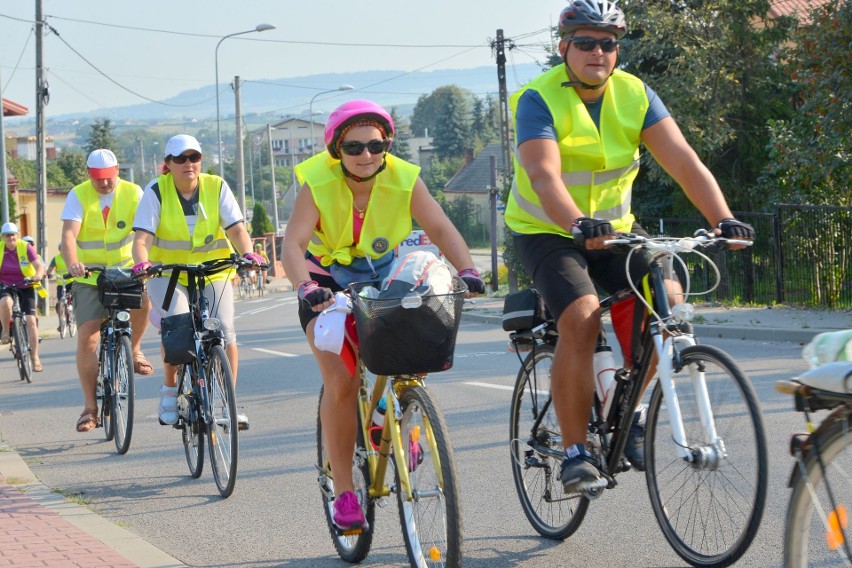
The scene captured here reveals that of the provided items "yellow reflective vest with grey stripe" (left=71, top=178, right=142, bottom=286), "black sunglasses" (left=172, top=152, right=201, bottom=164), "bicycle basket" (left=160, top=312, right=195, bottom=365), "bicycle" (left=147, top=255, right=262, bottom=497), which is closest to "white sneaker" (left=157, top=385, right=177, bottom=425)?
"bicycle" (left=147, top=255, right=262, bottom=497)

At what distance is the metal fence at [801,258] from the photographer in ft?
57.8

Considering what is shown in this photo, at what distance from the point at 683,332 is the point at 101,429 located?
266 inches

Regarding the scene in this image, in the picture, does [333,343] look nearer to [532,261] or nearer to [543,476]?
[532,261]

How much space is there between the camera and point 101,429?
10.2 m

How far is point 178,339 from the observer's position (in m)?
7.41

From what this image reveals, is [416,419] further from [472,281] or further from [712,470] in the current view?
[712,470]

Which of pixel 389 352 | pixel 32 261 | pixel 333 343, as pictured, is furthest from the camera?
pixel 32 261

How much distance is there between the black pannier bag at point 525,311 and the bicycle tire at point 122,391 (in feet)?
13.2

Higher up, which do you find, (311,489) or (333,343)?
(333,343)

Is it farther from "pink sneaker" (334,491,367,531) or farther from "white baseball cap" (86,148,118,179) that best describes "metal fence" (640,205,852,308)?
"pink sneaker" (334,491,367,531)

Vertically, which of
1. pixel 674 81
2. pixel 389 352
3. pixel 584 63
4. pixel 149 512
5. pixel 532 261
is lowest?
pixel 149 512

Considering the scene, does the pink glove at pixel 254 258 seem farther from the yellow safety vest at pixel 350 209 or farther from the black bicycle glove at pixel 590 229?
the black bicycle glove at pixel 590 229

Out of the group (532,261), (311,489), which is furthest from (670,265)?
(311,489)

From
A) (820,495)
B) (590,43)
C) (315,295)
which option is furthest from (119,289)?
(820,495)
